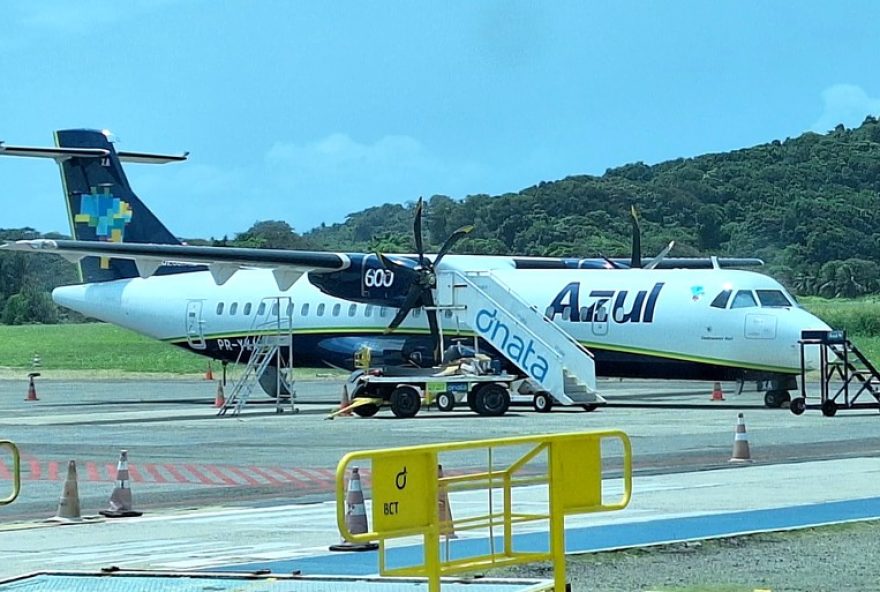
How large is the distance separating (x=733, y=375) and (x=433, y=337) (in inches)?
244

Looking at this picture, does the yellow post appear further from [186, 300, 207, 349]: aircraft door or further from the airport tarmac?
[186, 300, 207, 349]: aircraft door

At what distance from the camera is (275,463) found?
1916cm

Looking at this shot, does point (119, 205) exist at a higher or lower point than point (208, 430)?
higher

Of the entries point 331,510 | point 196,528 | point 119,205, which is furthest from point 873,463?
point 119,205

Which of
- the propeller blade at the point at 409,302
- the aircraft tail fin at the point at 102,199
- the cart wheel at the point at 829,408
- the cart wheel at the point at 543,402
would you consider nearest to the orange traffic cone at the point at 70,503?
the cart wheel at the point at 829,408

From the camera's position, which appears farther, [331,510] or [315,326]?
[315,326]

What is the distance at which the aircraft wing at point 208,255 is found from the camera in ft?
100

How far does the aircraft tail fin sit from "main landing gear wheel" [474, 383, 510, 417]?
40.3 ft

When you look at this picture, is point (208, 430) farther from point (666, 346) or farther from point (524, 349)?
point (666, 346)

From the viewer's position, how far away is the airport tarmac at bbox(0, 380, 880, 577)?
1210 centimetres

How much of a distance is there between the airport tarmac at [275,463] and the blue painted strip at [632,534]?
1.10 ft

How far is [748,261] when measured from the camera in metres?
41.7

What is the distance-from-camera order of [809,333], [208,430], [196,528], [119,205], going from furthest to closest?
[119,205] < [809,333] < [208,430] < [196,528]

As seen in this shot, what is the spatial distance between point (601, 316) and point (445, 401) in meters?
3.57
